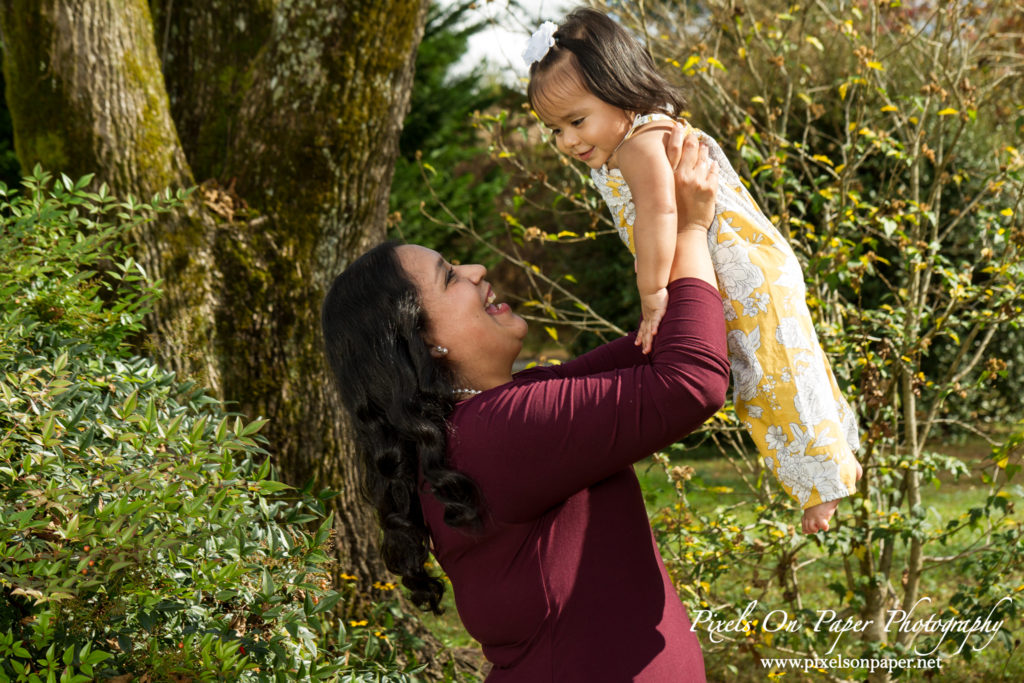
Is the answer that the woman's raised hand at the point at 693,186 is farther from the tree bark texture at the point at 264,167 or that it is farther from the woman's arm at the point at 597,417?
the tree bark texture at the point at 264,167

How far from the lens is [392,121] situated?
138 inches

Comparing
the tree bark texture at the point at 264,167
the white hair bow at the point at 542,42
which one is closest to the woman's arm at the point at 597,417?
the white hair bow at the point at 542,42

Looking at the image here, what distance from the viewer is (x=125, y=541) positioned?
1595 millimetres

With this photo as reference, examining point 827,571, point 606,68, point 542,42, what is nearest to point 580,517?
point 606,68

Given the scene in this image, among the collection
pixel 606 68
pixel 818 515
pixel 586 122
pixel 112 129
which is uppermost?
pixel 112 129

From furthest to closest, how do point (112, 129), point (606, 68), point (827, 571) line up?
point (827, 571)
point (112, 129)
point (606, 68)

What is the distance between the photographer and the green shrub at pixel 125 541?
1645 millimetres

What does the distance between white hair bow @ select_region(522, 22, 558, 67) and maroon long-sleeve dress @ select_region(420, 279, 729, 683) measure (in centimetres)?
82

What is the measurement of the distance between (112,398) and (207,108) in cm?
180

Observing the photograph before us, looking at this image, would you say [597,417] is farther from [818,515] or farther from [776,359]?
[818,515]

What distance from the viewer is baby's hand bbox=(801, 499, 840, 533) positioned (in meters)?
1.88

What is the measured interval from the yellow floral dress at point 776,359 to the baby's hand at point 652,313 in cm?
18

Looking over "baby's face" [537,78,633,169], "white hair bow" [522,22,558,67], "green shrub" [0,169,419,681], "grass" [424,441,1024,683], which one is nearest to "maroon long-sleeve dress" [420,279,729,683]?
"green shrub" [0,169,419,681]

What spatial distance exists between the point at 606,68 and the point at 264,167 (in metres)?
1.80
